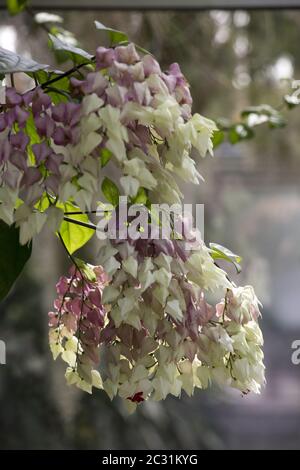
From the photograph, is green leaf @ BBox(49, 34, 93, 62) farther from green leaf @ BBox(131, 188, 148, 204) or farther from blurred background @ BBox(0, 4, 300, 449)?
blurred background @ BBox(0, 4, 300, 449)

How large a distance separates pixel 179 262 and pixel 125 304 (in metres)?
0.05

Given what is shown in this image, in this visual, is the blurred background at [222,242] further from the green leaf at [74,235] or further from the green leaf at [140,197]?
the green leaf at [140,197]

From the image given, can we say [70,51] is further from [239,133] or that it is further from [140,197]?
[239,133]

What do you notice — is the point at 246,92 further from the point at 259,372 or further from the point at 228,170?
the point at 259,372

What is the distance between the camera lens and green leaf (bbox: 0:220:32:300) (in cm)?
55

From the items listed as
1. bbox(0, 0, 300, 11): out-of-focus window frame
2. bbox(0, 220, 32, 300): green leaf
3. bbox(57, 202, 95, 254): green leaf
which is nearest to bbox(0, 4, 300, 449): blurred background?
bbox(0, 0, 300, 11): out-of-focus window frame

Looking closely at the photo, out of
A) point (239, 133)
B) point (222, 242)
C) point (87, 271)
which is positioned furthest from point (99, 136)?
point (222, 242)

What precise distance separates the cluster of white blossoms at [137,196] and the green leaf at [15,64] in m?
0.02

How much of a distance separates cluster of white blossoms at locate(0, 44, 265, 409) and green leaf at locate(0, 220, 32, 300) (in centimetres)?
7

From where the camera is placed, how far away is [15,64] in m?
0.50

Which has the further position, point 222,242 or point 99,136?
point 222,242

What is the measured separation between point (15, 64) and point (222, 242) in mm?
2657

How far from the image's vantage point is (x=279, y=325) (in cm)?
320

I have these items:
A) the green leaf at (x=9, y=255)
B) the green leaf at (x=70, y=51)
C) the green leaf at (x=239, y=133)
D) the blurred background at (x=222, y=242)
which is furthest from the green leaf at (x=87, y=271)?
the blurred background at (x=222, y=242)
